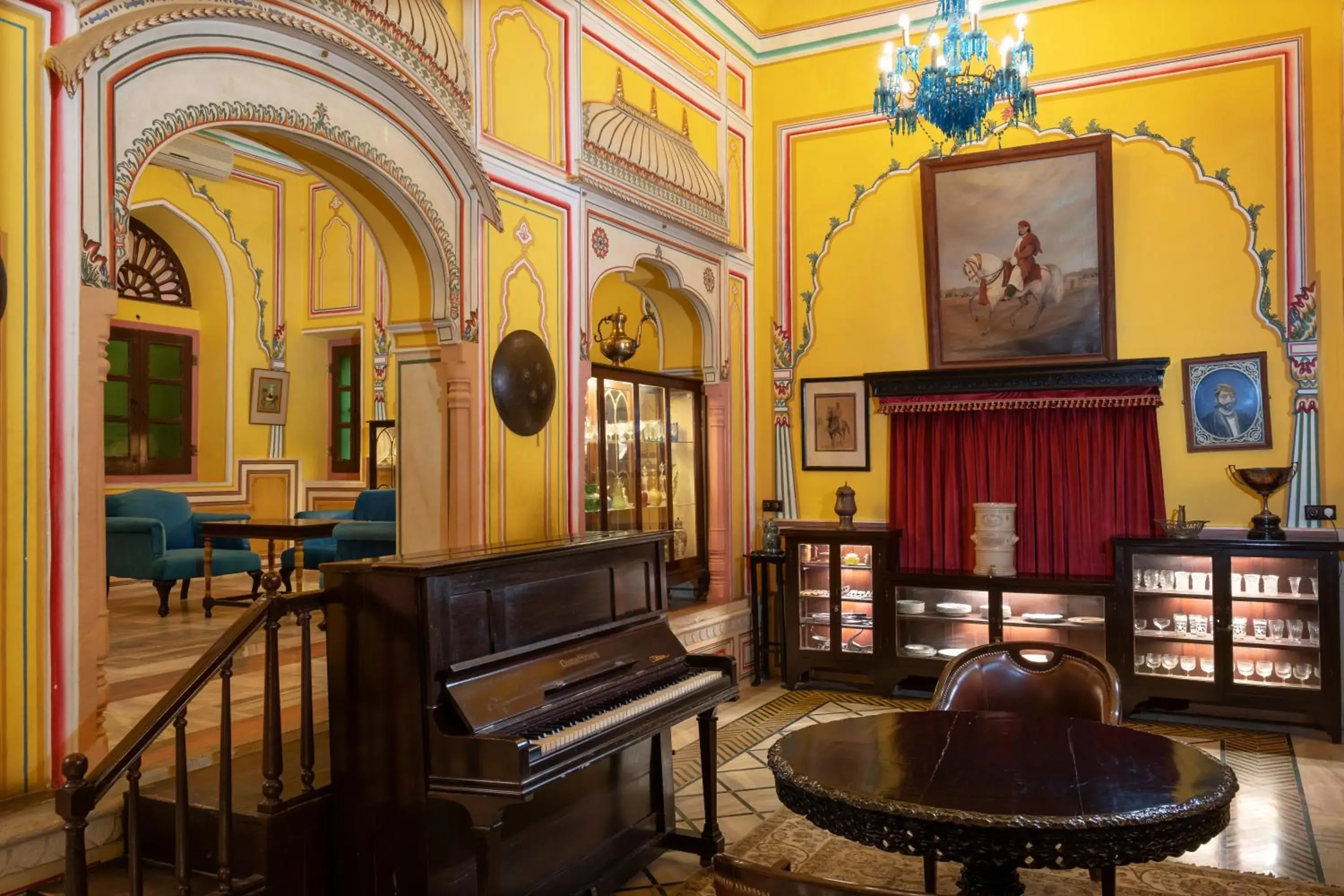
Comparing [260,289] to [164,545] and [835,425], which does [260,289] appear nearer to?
[164,545]

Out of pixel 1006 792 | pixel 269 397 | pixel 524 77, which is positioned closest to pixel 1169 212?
pixel 524 77

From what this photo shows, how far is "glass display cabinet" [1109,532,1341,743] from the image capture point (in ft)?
20.5

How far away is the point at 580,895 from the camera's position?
13.0ft

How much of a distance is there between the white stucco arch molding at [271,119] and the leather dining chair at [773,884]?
2.84 m

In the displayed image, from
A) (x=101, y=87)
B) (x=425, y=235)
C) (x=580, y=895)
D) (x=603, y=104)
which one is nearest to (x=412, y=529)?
(x=425, y=235)

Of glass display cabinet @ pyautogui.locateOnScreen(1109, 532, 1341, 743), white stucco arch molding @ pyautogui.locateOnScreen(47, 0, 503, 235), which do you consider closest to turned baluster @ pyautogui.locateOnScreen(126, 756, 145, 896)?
white stucco arch molding @ pyautogui.locateOnScreen(47, 0, 503, 235)

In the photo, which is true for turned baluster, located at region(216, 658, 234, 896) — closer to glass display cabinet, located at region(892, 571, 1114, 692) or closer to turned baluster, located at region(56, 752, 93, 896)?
turned baluster, located at region(56, 752, 93, 896)

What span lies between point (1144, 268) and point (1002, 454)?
5.24ft

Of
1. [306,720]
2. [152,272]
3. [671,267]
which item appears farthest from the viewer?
[152,272]

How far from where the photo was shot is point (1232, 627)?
6480 millimetres

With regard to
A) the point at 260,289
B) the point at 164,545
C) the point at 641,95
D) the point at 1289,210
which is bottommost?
the point at 164,545

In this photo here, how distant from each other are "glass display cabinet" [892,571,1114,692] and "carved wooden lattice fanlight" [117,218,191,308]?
7.65 meters

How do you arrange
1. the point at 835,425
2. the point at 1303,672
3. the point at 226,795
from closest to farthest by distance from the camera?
the point at 226,795, the point at 1303,672, the point at 835,425

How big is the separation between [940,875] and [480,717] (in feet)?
6.86
